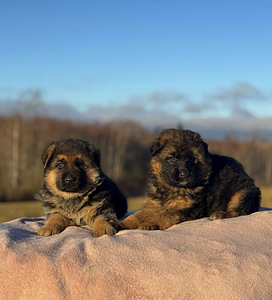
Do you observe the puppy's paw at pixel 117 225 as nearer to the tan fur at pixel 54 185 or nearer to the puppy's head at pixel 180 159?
the tan fur at pixel 54 185

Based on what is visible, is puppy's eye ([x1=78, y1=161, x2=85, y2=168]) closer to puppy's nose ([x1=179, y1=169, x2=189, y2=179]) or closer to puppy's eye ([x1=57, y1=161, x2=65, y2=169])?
puppy's eye ([x1=57, y1=161, x2=65, y2=169])

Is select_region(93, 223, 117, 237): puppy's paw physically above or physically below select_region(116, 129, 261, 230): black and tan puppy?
below

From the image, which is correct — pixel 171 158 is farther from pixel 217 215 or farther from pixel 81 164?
pixel 81 164

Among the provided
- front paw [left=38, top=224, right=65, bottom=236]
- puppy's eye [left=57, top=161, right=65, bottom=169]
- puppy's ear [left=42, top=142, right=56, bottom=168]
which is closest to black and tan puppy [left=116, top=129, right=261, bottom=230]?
front paw [left=38, top=224, right=65, bottom=236]

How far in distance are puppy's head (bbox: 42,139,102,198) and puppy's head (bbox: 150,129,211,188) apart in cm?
81

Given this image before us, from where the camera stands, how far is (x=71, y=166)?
18.3 feet

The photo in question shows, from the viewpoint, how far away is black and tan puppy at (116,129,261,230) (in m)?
5.23

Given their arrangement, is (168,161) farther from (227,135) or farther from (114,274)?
(227,135)

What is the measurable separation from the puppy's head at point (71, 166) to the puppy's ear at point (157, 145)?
2.53ft

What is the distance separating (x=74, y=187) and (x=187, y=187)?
1.43 meters

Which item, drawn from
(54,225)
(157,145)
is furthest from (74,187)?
(157,145)

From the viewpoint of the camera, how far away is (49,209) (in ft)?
19.0

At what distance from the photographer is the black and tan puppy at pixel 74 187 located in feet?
17.9

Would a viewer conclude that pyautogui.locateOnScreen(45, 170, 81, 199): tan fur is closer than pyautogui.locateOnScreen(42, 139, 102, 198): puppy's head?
No
